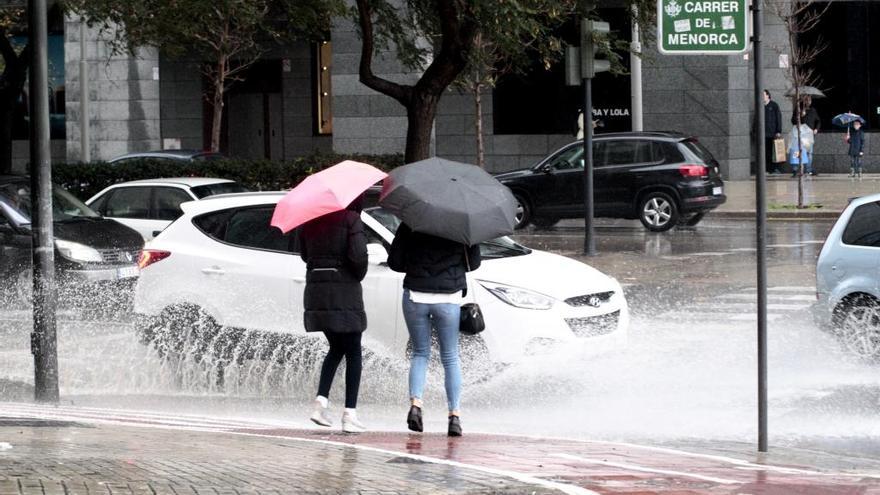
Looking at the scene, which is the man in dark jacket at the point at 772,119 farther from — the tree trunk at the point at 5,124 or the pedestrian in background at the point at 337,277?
the pedestrian in background at the point at 337,277

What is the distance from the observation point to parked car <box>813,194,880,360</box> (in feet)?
40.1

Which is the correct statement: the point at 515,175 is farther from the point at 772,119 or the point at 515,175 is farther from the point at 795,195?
the point at 772,119

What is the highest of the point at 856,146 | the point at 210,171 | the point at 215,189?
the point at 856,146

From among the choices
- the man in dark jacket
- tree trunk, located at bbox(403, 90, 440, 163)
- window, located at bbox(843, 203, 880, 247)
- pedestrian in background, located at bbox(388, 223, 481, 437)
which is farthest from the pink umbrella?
the man in dark jacket

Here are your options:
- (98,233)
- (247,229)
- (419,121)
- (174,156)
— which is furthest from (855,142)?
(247,229)

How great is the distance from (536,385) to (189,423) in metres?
2.74

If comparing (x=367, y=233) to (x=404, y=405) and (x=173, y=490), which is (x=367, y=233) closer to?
(x=404, y=405)

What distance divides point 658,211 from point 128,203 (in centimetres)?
970

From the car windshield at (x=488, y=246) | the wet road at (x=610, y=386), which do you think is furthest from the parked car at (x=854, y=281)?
the car windshield at (x=488, y=246)

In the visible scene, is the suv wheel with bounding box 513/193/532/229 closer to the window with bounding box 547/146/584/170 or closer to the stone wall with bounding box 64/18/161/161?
the window with bounding box 547/146/584/170

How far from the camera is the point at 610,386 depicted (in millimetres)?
11570

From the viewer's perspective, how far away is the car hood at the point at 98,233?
16.5 metres

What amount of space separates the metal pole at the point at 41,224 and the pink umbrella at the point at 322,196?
2.55 metres

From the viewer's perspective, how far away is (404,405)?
435 inches
